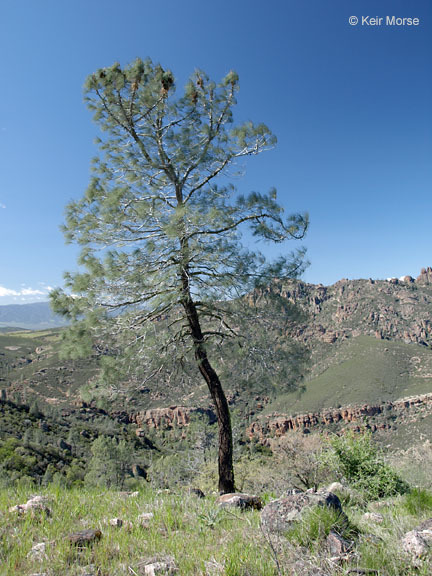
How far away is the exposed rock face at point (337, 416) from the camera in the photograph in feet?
195

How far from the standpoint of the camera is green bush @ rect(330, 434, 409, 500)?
256 inches

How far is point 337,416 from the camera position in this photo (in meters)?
63.8

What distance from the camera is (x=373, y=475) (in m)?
7.17

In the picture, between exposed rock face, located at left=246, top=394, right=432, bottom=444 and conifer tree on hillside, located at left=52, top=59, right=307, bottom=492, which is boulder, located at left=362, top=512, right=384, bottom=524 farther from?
exposed rock face, located at left=246, top=394, right=432, bottom=444

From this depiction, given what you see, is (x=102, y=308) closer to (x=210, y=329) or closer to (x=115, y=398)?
(x=115, y=398)

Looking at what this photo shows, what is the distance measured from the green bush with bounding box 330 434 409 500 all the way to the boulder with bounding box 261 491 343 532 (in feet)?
16.5

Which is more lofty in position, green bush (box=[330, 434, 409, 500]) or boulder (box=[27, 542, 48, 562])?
boulder (box=[27, 542, 48, 562])

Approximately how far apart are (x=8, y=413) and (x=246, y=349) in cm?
5785

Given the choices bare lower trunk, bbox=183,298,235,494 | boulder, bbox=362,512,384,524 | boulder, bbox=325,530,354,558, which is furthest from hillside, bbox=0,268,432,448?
boulder, bbox=325,530,354,558

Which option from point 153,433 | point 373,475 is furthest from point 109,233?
point 153,433

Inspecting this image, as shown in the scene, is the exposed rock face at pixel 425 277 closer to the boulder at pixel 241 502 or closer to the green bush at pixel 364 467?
the green bush at pixel 364 467

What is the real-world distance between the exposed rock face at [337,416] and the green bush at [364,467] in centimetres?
5560

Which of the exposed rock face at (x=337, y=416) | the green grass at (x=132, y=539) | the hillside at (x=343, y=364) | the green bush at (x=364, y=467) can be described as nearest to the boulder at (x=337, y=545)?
the green grass at (x=132, y=539)

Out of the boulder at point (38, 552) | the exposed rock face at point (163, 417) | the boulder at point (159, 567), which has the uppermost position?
the boulder at point (159, 567)
